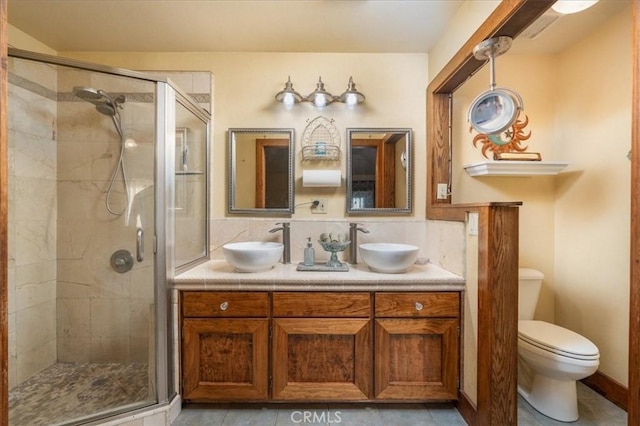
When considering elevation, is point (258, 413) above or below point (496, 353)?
below

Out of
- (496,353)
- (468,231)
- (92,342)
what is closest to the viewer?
(496,353)

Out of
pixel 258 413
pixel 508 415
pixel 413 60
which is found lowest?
pixel 258 413

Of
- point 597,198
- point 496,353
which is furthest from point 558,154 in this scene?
point 496,353

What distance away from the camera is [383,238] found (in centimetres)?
218

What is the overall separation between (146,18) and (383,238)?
217 cm

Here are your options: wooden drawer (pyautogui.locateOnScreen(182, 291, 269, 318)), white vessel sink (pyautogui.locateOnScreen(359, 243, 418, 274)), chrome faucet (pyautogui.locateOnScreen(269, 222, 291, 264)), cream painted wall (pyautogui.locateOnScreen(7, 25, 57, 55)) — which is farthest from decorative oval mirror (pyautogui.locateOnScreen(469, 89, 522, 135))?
cream painted wall (pyautogui.locateOnScreen(7, 25, 57, 55))

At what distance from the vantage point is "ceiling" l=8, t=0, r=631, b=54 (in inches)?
66.6

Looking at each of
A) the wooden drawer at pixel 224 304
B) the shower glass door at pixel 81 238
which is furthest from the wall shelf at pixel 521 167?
the shower glass door at pixel 81 238

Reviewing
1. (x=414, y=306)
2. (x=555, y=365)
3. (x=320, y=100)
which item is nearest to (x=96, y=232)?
(x=320, y=100)

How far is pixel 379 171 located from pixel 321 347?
1.30 meters

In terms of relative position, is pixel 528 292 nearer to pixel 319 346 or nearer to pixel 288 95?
pixel 319 346

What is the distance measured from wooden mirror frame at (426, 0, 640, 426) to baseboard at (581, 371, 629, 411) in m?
0.01

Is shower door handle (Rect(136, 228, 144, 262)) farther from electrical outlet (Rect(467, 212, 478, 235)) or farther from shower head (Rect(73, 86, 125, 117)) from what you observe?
electrical outlet (Rect(467, 212, 478, 235))

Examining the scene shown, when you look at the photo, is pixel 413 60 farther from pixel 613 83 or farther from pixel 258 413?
pixel 258 413
